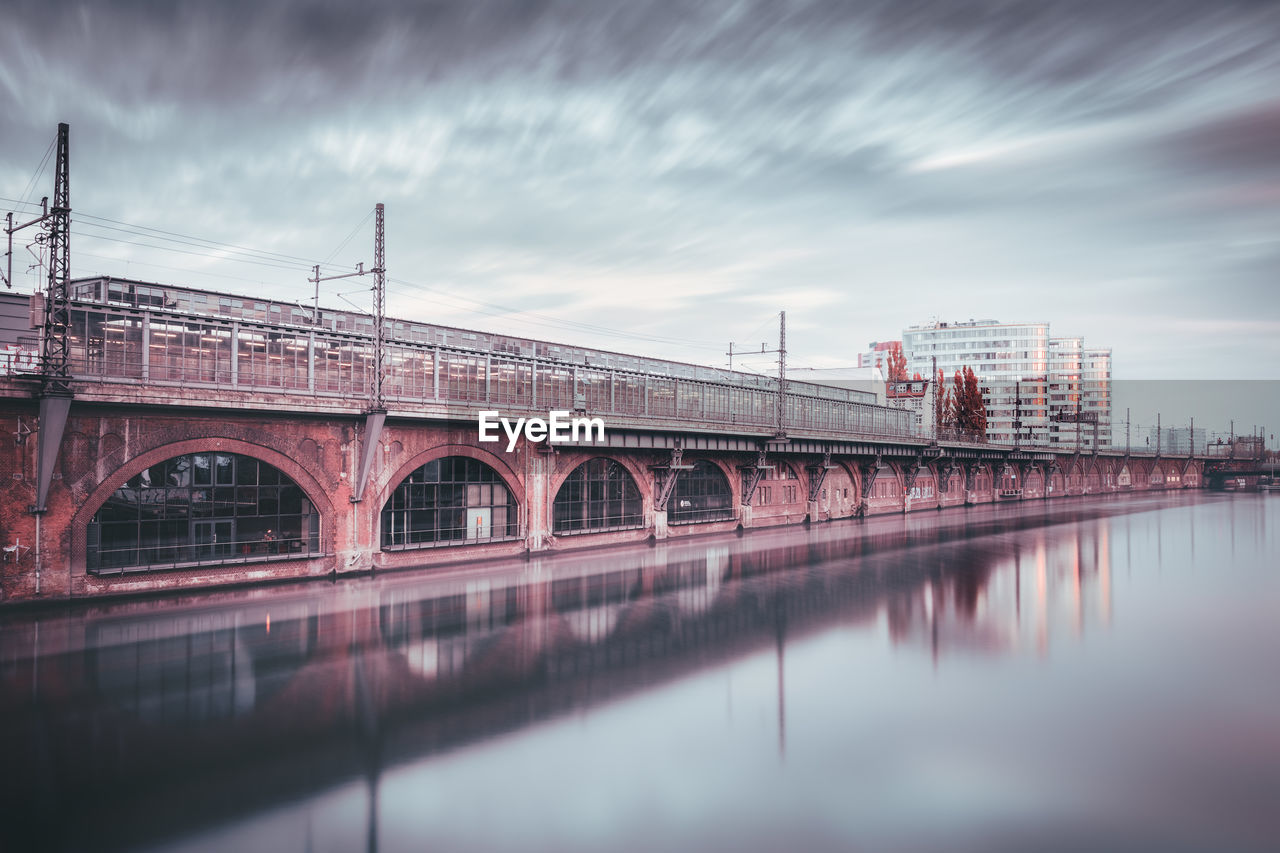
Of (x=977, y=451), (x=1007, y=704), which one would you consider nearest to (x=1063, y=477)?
(x=977, y=451)

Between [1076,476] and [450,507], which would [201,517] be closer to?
[450,507]

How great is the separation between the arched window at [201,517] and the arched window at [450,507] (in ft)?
12.9

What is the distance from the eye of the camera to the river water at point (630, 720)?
13047 millimetres

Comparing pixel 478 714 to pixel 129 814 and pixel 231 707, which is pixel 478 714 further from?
pixel 129 814

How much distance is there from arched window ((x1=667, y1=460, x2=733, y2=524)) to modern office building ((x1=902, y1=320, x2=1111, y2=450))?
126789 mm

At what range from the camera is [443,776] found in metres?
14.6

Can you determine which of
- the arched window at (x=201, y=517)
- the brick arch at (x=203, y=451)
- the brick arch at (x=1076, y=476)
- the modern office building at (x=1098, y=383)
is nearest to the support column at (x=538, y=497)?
the brick arch at (x=203, y=451)

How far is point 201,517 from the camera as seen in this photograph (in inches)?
1127

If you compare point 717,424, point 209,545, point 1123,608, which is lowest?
point 1123,608

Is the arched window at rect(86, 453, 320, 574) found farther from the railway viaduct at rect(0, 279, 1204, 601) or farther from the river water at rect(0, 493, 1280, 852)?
the river water at rect(0, 493, 1280, 852)

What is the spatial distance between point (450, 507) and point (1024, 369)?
166228 millimetres

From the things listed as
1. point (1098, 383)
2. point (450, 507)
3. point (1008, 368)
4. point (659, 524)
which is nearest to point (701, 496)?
point (659, 524)

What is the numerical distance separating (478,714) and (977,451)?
82.5 m

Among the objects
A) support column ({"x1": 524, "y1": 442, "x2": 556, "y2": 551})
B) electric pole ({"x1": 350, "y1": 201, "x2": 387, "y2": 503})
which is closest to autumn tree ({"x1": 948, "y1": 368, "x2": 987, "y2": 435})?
support column ({"x1": 524, "y1": 442, "x2": 556, "y2": 551})
